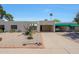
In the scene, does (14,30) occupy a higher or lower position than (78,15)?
lower

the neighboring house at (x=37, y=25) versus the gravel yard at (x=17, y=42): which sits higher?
the neighboring house at (x=37, y=25)

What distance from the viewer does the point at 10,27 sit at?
2066 inches

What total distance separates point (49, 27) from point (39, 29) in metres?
3.28

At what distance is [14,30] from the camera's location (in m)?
50.9

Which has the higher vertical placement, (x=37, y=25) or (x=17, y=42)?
(x=37, y=25)

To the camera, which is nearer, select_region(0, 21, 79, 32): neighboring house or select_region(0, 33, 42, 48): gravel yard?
select_region(0, 33, 42, 48): gravel yard

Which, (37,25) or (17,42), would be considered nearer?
(17,42)

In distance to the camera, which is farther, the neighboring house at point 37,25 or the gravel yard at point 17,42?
the neighboring house at point 37,25

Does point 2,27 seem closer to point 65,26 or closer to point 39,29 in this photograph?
point 39,29

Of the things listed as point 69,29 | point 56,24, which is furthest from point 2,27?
point 69,29

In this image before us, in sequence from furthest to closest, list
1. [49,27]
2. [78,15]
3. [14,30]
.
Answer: [49,27], [14,30], [78,15]

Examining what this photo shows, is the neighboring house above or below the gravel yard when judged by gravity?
above
